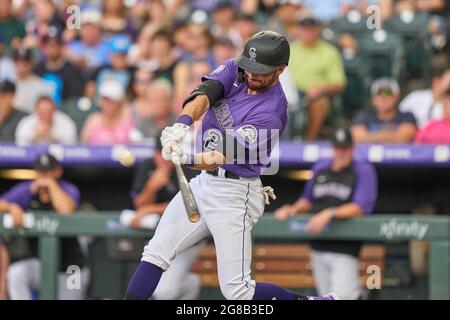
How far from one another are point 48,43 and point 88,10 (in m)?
0.64

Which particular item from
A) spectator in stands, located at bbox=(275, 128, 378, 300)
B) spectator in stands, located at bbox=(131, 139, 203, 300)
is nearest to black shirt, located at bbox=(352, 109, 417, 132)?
spectator in stands, located at bbox=(275, 128, 378, 300)

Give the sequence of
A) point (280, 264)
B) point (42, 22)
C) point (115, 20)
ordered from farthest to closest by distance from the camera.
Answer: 1. point (42, 22)
2. point (115, 20)
3. point (280, 264)

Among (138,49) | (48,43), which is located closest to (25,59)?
(48,43)

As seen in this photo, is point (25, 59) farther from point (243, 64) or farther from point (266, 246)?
point (243, 64)

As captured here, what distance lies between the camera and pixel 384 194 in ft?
29.8

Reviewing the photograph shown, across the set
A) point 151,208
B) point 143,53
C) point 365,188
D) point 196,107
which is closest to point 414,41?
point 143,53

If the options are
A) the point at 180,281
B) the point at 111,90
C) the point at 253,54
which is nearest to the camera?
the point at 253,54

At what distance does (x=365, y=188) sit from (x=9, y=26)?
16.8 feet

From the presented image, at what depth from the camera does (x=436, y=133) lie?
8.55 metres

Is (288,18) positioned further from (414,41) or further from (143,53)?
(143,53)

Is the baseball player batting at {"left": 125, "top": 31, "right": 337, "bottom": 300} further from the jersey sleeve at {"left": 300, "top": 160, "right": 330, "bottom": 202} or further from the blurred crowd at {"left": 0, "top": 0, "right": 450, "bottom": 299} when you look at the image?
the jersey sleeve at {"left": 300, "top": 160, "right": 330, "bottom": 202}

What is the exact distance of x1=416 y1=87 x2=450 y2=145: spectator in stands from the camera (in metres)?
8.50

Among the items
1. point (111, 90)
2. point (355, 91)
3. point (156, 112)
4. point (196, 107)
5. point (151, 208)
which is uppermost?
point (355, 91)

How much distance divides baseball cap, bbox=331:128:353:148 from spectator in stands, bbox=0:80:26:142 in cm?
315
